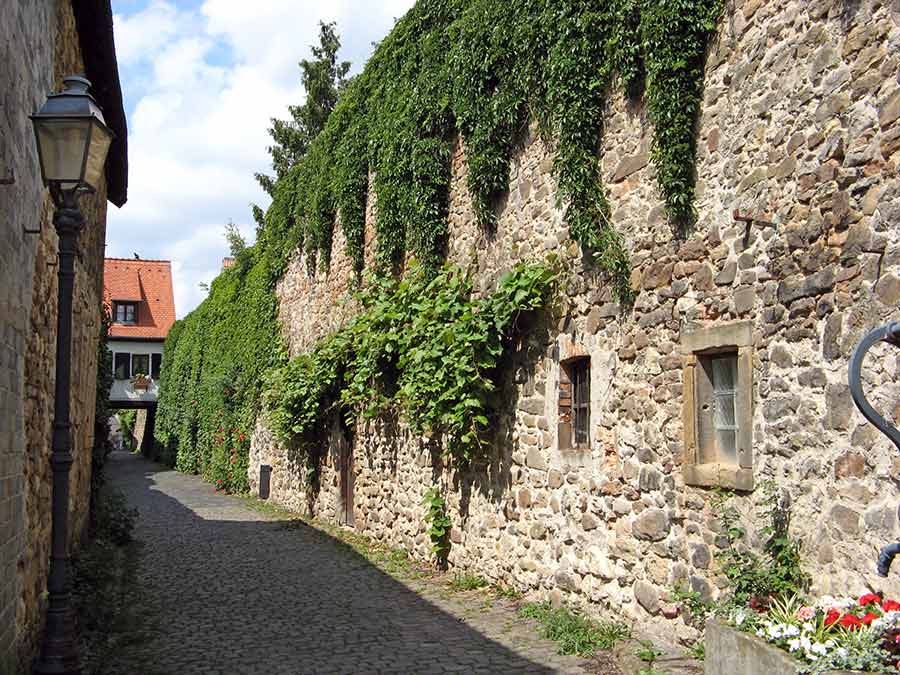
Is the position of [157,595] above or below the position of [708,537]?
below

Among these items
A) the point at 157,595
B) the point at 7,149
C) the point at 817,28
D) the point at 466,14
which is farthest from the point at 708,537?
the point at 466,14

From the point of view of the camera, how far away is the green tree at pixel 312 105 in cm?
3856

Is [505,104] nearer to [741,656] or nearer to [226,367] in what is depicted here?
[741,656]

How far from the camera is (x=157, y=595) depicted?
977 cm

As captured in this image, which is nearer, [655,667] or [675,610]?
[655,667]

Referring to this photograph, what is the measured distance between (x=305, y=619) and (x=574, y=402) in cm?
317

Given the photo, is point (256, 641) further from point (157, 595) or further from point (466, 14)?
point (466, 14)

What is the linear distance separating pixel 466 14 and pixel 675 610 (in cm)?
699

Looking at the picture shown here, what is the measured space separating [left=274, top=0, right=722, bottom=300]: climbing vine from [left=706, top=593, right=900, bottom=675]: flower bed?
3.10m

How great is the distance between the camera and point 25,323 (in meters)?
5.89

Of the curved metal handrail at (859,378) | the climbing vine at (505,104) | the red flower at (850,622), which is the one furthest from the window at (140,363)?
the curved metal handrail at (859,378)

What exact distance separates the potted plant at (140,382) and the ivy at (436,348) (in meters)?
29.9

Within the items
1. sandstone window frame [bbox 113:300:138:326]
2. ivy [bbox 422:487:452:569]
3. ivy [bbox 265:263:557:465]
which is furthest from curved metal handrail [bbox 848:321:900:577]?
sandstone window frame [bbox 113:300:138:326]

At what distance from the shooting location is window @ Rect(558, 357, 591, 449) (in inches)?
327
